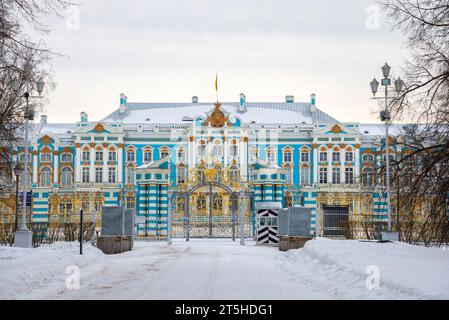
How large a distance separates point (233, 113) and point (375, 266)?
6076 centimetres

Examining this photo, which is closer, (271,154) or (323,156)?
(323,156)

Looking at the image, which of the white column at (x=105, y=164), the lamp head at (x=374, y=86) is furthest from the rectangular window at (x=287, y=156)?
the lamp head at (x=374, y=86)

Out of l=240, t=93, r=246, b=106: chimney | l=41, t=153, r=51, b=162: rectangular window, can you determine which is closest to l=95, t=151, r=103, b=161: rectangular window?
l=41, t=153, r=51, b=162: rectangular window

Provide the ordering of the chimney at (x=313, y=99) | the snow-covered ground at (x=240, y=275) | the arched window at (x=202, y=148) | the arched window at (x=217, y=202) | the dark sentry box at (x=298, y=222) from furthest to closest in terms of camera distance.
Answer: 1. the chimney at (x=313, y=99)
2. the arched window at (x=202, y=148)
3. the arched window at (x=217, y=202)
4. the dark sentry box at (x=298, y=222)
5. the snow-covered ground at (x=240, y=275)

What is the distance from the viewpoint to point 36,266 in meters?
14.8

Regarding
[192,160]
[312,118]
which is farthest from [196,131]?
[312,118]

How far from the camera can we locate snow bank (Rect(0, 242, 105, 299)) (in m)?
12.3

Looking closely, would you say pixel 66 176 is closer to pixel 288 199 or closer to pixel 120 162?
pixel 120 162

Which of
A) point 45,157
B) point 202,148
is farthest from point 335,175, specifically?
point 45,157

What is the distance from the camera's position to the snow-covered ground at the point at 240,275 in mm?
11625

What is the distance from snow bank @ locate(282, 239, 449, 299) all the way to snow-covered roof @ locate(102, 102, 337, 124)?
5179 centimetres

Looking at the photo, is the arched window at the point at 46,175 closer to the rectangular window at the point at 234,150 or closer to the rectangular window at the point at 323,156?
the rectangular window at the point at 234,150

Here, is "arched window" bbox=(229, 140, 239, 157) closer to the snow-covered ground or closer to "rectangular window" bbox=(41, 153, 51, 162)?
"rectangular window" bbox=(41, 153, 51, 162)
